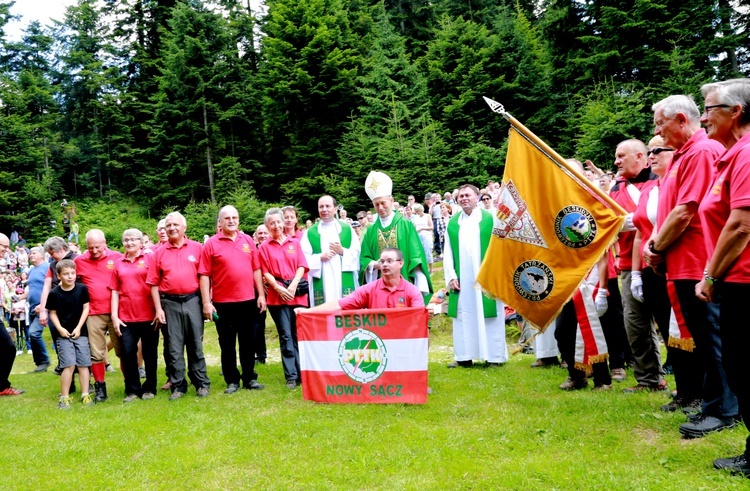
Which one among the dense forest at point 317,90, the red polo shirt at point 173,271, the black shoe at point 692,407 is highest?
the dense forest at point 317,90

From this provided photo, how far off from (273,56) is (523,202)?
1186 inches

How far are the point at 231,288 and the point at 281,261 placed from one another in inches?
30.1

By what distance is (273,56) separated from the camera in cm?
3275

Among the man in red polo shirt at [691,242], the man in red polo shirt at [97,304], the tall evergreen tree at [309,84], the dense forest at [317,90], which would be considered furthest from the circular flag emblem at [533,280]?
the tall evergreen tree at [309,84]

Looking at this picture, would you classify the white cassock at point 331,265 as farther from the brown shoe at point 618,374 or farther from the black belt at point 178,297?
the brown shoe at point 618,374

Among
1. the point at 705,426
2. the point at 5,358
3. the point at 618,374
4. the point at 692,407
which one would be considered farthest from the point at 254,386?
the point at 705,426

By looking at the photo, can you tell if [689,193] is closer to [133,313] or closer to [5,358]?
[133,313]

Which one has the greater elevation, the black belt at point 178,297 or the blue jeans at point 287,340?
the black belt at point 178,297

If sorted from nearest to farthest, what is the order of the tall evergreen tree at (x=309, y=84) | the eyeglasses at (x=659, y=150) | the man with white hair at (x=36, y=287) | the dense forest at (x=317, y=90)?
1. the eyeglasses at (x=659, y=150)
2. the man with white hair at (x=36, y=287)
3. the dense forest at (x=317, y=90)
4. the tall evergreen tree at (x=309, y=84)

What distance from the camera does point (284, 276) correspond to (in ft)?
24.3

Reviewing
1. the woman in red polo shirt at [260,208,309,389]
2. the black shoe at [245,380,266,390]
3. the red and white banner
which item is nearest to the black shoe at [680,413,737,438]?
the red and white banner

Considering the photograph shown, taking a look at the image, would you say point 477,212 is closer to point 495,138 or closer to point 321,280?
point 321,280

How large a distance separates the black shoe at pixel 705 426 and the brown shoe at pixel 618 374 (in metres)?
2.10

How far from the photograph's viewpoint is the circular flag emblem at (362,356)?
233 inches
